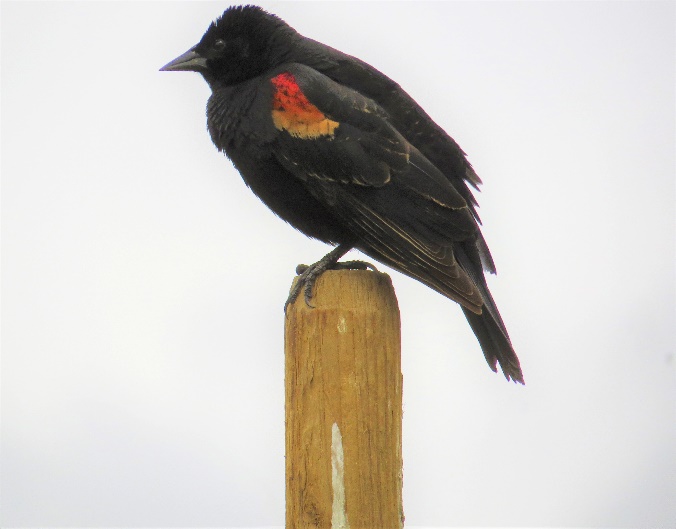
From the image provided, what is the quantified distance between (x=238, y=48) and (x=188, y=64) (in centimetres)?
34

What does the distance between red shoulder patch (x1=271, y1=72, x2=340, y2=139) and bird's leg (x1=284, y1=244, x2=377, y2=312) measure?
60cm

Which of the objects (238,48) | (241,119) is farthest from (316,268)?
(238,48)

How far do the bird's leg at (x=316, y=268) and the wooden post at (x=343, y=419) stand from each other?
0.61 ft

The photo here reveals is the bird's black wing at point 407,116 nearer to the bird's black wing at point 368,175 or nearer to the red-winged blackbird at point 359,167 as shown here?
the red-winged blackbird at point 359,167

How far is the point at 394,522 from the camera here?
136 inches

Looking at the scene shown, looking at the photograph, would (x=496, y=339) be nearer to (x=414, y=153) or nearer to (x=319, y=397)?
(x=414, y=153)

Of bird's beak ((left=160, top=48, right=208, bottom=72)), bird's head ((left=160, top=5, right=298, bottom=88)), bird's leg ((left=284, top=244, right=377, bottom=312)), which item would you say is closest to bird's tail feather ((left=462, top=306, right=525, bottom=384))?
bird's leg ((left=284, top=244, right=377, bottom=312))

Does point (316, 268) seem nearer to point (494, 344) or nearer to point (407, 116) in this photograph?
point (494, 344)

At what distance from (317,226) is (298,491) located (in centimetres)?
195

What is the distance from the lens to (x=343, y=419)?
11.3ft

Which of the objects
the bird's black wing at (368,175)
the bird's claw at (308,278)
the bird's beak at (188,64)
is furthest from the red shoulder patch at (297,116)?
the bird's beak at (188,64)

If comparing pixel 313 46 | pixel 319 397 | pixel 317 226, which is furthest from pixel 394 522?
pixel 313 46

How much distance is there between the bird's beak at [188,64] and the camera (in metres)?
5.68

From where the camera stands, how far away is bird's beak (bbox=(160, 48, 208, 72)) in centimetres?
568
